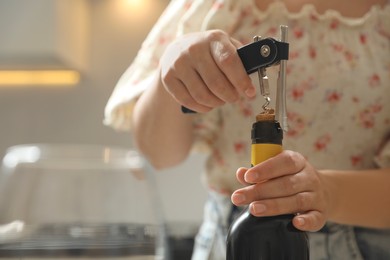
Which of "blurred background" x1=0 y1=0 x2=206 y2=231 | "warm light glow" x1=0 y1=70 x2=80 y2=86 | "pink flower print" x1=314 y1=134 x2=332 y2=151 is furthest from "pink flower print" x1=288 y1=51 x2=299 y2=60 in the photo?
"warm light glow" x1=0 y1=70 x2=80 y2=86

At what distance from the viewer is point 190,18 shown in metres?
0.64

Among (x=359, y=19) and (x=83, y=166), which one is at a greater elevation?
(x=359, y=19)

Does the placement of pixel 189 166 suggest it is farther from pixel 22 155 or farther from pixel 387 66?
pixel 22 155

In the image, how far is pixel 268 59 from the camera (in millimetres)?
338

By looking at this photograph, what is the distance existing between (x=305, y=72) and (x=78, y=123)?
1144 millimetres

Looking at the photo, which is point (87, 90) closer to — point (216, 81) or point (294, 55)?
point (294, 55)

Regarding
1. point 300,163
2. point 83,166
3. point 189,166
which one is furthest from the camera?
point 189,166

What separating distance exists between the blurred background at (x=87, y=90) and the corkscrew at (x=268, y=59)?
1216 millimetres

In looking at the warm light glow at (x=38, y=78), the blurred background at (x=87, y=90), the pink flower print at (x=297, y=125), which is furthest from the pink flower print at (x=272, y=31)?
the warm light glow at (x=38, y=78)

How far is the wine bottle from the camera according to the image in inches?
14.1

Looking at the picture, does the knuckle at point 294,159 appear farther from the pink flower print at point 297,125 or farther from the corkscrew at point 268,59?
the pink flower print at point 297,125

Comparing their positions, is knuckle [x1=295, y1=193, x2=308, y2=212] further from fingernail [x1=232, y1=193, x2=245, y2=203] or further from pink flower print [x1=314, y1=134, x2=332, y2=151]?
pink flower print [x1=314, y1=134, x2=332, y2=151]

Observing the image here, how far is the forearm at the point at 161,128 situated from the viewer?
0.61 metres

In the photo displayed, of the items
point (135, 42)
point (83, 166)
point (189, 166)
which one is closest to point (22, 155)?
point (83, 166)
